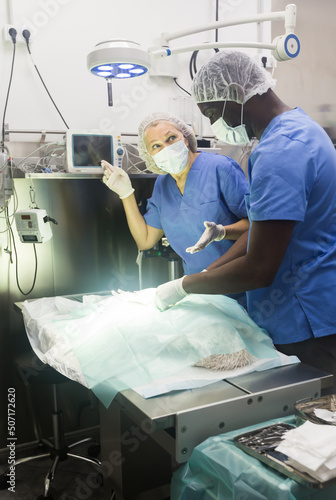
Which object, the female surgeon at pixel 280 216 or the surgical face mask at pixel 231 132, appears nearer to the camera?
the female surgeon at pixel 280 216

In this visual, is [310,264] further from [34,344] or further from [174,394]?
[34,344]

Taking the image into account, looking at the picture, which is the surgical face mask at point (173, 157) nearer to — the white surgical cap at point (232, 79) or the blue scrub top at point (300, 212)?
the white surgical cap at point (232, 79)

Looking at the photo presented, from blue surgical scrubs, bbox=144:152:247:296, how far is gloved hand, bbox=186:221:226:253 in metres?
0.23

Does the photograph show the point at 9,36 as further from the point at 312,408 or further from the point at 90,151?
the point at 312,408

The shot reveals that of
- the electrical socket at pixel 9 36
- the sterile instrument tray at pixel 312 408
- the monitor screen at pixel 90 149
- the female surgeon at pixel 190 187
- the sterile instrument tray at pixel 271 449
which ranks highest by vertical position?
the electrical socket at pixel 9 36

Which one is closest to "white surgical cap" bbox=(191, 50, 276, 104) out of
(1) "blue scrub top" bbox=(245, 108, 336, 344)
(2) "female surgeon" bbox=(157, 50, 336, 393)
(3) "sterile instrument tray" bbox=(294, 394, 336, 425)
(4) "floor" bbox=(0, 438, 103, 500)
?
(2) "female surgeon" bbox=(157, 50, 336, 393)

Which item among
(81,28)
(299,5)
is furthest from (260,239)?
(299,5)

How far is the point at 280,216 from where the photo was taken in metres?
1.31

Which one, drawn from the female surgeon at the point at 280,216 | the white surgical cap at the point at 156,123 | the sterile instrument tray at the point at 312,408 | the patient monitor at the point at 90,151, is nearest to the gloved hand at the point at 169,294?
the female surgeon at the point at 280,216

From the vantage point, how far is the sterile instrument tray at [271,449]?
37.5 inches

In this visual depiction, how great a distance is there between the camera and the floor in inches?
91.5

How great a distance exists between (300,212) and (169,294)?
0.58m

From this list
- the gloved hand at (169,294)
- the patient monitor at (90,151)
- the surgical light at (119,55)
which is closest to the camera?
the gloved hand at (169,294)

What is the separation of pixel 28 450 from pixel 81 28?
8.08 ft
